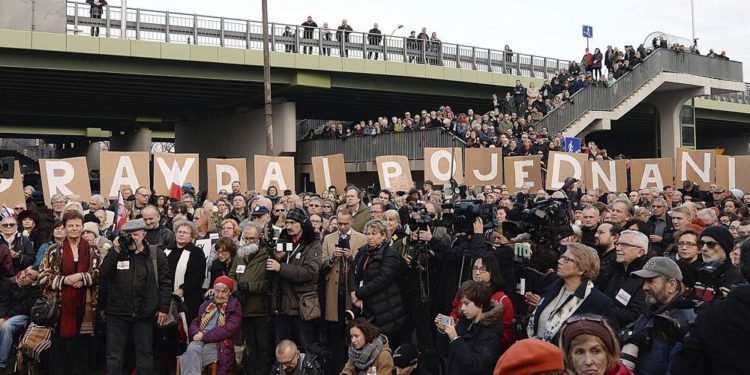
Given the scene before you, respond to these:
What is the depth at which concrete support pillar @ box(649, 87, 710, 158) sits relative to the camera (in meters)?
33.1

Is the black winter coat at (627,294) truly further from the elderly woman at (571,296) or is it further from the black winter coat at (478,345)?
the black winter coat at (478,345)

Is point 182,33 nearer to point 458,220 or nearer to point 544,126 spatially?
point 544,126

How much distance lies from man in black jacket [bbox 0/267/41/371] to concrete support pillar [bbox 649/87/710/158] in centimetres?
3119

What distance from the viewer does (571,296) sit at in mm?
4930

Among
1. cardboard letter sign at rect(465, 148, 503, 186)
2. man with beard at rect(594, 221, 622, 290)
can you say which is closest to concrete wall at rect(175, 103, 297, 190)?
cardboard letter sign at rect(465, 148, 503, 186)

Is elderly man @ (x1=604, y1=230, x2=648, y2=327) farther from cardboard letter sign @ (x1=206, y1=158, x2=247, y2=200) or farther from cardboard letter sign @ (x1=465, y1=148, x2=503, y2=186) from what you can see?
cardboard letter sign @ (x1=206, y1=158, x2=247, y2=200)

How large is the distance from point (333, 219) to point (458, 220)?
118 inches

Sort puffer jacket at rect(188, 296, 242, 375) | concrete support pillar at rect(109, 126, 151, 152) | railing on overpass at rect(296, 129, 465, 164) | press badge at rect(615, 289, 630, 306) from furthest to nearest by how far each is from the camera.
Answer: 1. concrete support pillar at rect(109, 126, 151, 152)
2. railing on overpass at rect(296, 129, 465, 164)
3. puffer jacket at rect(188, 296, 242, 375)
4. press badge at rect(615, 289, 630, 306)

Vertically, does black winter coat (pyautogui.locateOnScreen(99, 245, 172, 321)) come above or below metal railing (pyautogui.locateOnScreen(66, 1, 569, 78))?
below

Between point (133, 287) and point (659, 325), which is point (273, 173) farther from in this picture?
point (659, 325)

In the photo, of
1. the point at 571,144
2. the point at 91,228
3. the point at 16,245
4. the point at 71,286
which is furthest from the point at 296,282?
the point at 571,144

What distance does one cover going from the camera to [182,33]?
25.9m

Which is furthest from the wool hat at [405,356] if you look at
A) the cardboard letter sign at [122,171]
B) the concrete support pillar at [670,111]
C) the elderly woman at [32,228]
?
the concrete support pillar at [670,111]

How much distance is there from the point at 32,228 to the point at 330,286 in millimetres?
3959
